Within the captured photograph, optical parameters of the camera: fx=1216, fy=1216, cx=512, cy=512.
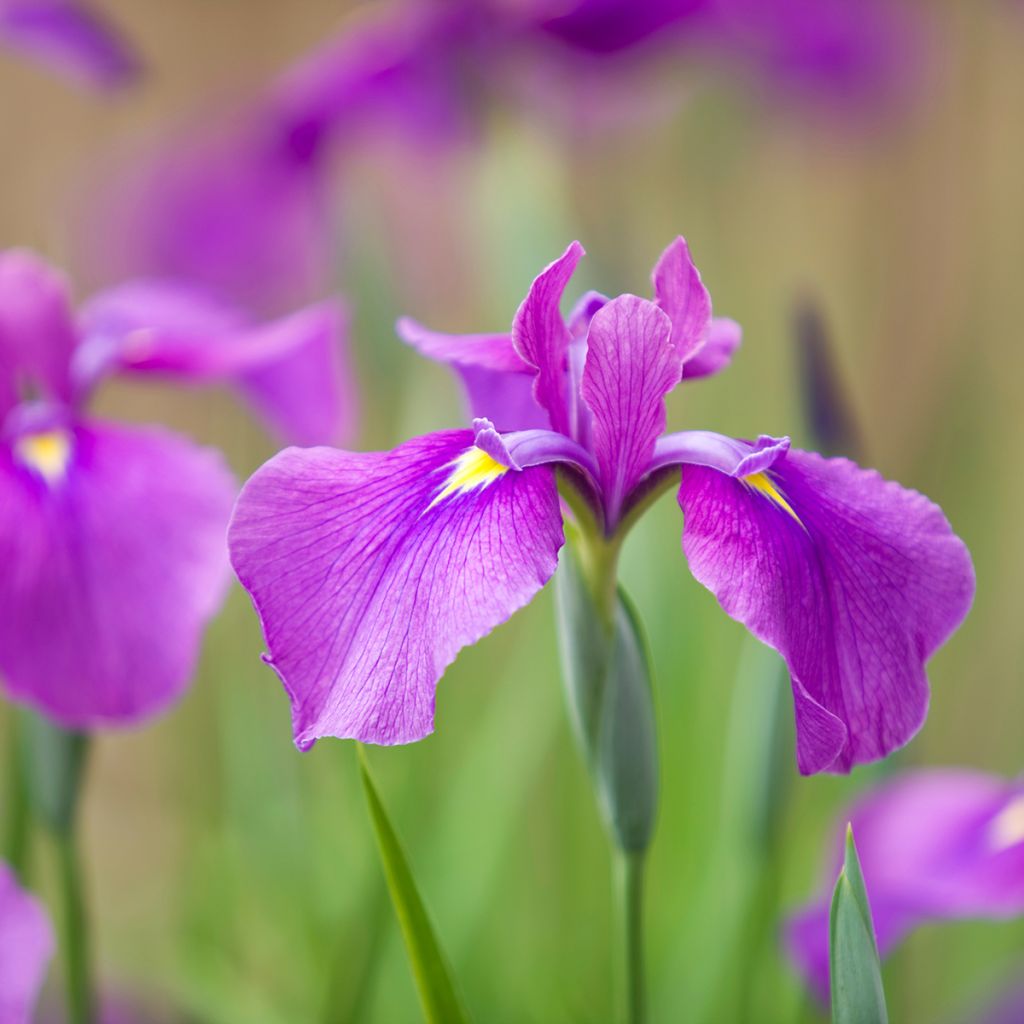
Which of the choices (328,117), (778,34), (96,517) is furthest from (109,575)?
(778,34)

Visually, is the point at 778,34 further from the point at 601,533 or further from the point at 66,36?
the point at 601,533

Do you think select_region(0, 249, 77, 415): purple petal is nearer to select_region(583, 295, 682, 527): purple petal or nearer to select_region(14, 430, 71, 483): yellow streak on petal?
select_region(14, 430, 71, 483): yellow streak on petal

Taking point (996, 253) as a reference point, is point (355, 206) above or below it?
above

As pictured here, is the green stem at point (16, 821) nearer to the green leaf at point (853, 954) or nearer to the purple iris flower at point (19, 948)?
the purple iris flower at point (19, 948)

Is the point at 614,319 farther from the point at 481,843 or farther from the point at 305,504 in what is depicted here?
the point at 481,843

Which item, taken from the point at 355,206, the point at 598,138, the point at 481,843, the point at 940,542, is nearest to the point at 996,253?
the point at 598,138

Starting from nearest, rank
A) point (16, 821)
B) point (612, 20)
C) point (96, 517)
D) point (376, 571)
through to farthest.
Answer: point (376, 571)
point (96, 517)
point (16, 821)
point (612, 20)
